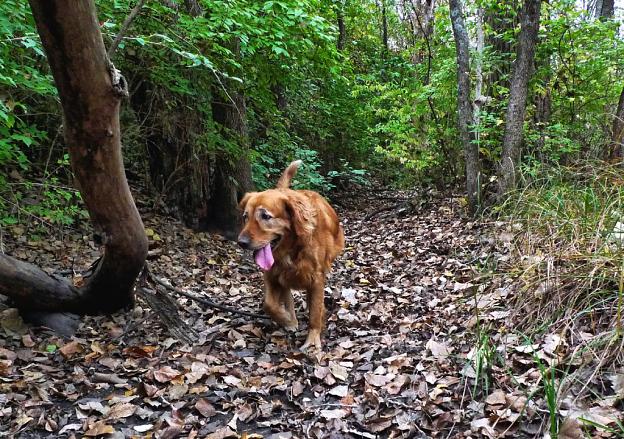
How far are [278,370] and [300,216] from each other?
1.37 metres

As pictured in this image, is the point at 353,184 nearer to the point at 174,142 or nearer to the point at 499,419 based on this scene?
the point at 174,142

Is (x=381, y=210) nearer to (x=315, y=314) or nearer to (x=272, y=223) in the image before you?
(x=315, y=314)

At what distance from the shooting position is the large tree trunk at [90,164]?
284 centimetres

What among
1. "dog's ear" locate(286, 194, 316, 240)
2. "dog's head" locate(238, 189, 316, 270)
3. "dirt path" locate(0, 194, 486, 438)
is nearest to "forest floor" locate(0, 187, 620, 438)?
"dirt path" locate(0, 194, 486, 438)

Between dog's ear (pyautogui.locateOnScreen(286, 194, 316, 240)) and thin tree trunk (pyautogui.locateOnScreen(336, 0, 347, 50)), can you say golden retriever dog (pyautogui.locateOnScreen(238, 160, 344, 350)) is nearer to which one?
dog's ear (pyautogui.locateOnScreen(286, 194, 316, 240))

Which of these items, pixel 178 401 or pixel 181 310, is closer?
pixel 178 401

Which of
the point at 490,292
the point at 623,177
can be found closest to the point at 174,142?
the point at 490,292

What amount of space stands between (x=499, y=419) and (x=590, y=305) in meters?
1.13

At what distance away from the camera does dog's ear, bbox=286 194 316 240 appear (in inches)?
171

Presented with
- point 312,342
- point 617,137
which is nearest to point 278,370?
point 312,342

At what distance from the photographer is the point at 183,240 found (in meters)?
7.39

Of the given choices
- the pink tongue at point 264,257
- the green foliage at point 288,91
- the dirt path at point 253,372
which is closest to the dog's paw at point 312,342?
the dirt path at point 253,372

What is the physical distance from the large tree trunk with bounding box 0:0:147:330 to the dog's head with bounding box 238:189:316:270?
3.01ft

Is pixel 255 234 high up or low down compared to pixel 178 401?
up
